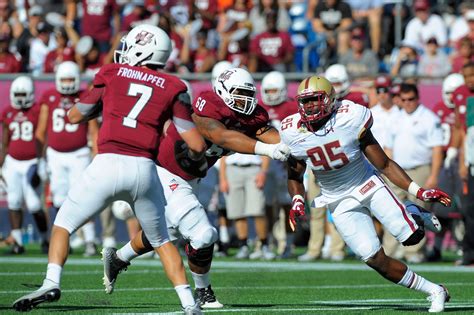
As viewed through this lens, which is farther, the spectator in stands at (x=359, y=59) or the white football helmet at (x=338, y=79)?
the spectator in stands at (x=359, y=59)

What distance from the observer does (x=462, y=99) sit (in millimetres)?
12789

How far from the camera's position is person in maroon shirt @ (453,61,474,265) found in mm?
12234

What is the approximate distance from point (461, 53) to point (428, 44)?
1.04m

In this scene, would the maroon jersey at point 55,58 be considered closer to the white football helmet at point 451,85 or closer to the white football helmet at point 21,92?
the white football helmet at point 21,92

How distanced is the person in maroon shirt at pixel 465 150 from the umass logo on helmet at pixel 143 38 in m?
5.90

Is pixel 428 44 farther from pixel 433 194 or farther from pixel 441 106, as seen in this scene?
pixel 433 194

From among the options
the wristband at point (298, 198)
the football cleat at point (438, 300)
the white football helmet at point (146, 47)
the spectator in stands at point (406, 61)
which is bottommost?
the spectator in stands at point (406, 61)

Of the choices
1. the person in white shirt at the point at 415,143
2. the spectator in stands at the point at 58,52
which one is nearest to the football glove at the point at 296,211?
the person in white shirt at the point at 415,143

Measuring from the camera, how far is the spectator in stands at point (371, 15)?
17734 mm

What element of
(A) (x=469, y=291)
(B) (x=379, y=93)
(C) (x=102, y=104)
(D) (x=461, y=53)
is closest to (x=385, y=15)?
(D) (x=461, y=53)

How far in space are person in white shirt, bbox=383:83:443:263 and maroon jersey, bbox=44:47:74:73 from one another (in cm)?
543

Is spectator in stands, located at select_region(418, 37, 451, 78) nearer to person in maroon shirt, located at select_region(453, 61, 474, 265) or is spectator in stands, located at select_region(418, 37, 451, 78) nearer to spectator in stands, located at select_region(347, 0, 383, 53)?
spectator in stands, located at select_region(347, 0, 383, 53)

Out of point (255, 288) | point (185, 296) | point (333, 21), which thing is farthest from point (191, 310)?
point (333, 21)

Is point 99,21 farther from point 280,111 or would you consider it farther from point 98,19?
point 280,111
